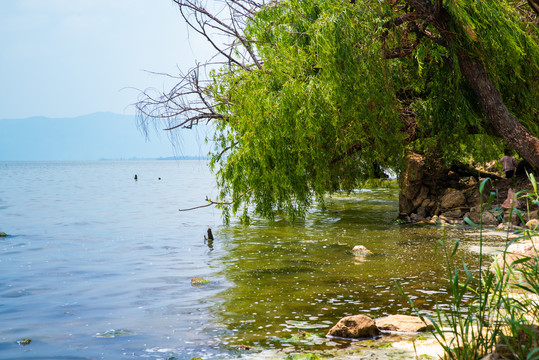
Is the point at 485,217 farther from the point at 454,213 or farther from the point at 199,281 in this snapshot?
the point at 199,281

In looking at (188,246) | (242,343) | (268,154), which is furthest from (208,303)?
(188,246)

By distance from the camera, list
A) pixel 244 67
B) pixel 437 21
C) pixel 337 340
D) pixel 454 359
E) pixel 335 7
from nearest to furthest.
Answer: pixel 454 359 → pixel 337 340 → pixel 335 7 → pixel 437 21 → pixel 244 67

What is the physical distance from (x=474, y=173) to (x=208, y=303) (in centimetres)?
1384

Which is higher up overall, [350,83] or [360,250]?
[350,83]

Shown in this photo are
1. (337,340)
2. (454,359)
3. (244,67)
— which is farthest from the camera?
(244,67)

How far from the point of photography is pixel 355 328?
21.1 feet

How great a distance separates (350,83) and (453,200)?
7.56 m

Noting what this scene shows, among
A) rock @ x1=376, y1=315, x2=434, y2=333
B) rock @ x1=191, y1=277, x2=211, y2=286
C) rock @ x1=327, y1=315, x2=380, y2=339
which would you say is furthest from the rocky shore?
rock @ x1=327, y1=315, x2=380, y2=339

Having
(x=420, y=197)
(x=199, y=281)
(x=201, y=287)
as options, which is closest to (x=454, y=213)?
(x=420, y=197)

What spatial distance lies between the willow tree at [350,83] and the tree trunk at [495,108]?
0.02m

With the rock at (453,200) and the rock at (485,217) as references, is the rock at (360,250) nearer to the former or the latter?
the rock at (485,217)

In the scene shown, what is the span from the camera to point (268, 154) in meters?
12.2

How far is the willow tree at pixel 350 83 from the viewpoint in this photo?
11.8 metres

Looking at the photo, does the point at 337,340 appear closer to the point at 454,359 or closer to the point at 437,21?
the point at 454,359
